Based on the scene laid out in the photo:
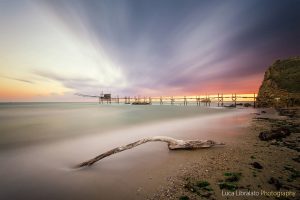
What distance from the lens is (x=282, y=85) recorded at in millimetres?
45719

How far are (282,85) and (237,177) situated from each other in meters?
53.3

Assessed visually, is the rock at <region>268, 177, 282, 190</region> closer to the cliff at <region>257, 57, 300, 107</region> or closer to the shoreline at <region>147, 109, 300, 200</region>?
the shoreline at <region>147, 109, 300, 200</region>

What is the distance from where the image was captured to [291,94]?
4106cm

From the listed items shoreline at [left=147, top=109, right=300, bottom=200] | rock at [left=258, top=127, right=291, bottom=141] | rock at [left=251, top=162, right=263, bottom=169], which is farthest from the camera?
rock at [left=258, top=127, right=291, bottom=141]

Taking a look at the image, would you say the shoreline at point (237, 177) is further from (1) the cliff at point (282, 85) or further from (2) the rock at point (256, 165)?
(1) the cliff at point (282, 85)

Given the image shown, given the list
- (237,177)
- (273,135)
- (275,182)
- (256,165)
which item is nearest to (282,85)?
(273,135)

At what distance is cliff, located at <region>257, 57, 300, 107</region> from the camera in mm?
41156

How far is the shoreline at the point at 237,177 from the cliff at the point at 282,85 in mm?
44348

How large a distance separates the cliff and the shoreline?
44348 millimetres

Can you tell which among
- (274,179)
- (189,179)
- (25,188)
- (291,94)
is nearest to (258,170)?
(274,179)

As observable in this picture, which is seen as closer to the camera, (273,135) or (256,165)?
(256,165)

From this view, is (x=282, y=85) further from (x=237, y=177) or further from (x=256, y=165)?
(x=237, y=177)

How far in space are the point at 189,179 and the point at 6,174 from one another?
18.5 ft

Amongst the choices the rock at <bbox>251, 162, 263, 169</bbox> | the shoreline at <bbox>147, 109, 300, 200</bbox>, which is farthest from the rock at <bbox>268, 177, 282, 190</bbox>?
the rock at <bbox>251, 162, 263, 169</bbox>
